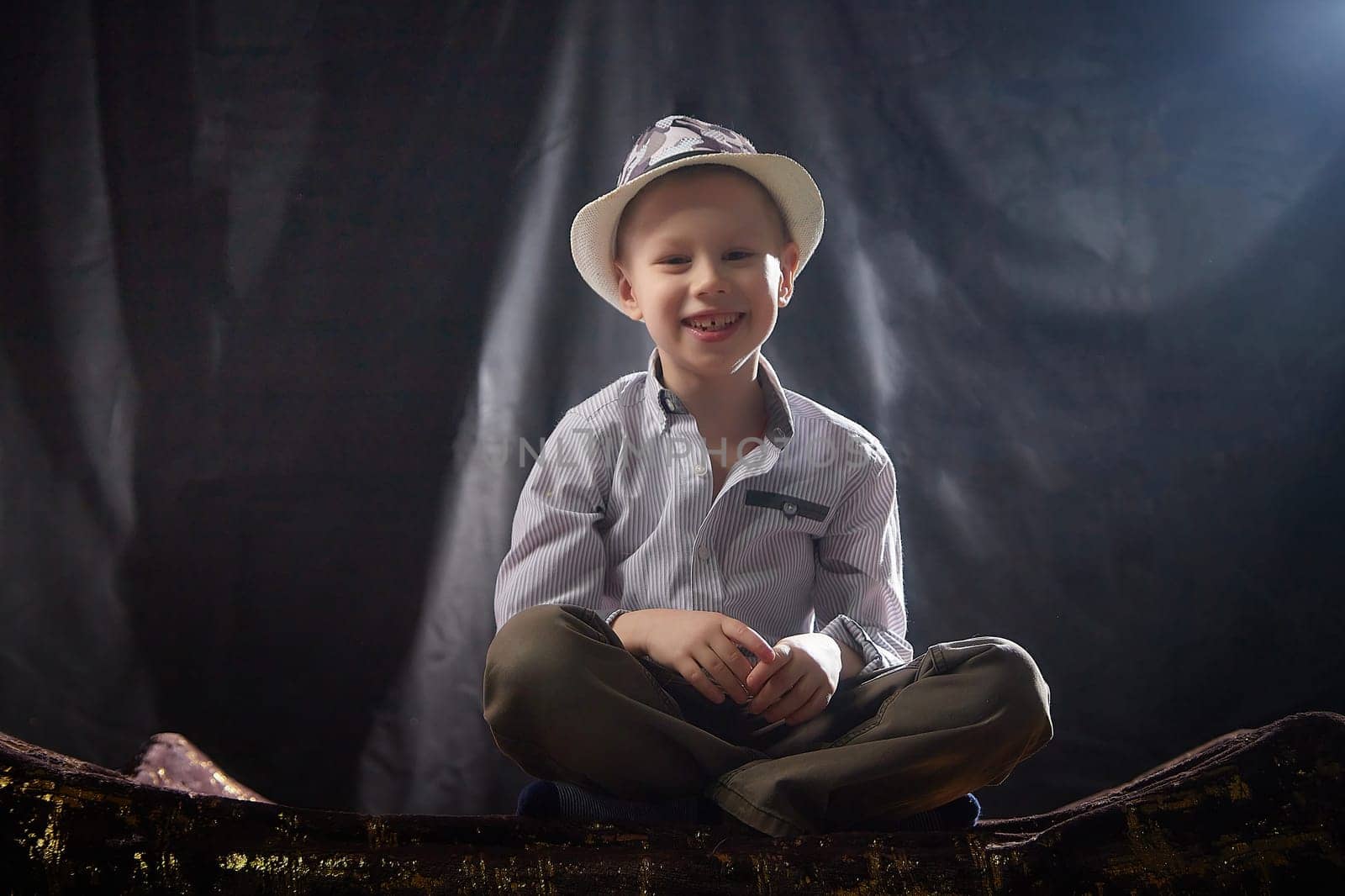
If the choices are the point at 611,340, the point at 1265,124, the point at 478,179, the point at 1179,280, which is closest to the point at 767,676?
the point at 611,340

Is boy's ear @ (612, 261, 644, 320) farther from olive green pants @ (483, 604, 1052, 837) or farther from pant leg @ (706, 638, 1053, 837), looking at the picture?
pant leg @ (706, 638, 1053, 837)

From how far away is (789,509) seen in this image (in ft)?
3.52

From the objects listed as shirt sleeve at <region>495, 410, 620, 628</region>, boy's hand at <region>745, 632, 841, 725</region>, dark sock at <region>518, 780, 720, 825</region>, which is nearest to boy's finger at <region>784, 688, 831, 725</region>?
boy's hand at <region>745, 632, 841, 725</region>

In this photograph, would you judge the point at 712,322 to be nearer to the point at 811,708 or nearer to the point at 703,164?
the point at 703,164

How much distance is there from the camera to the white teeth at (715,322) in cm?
102

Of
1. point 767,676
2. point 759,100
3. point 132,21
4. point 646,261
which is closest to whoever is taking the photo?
point 767,676

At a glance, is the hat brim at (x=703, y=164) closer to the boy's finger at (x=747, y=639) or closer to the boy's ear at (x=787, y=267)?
the boy's ear at (x=787, y=267)

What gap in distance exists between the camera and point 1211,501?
130 centimetres

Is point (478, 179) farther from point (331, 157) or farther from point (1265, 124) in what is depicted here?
point (1265, 124)

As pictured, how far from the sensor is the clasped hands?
88 cm

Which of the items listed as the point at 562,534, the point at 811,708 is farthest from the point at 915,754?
the point at 562,534

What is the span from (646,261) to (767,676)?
417 mm

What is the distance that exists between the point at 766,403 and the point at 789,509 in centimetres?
12

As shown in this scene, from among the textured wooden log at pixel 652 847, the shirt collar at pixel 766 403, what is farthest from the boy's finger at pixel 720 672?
the shirt collar at pixel 766 403
